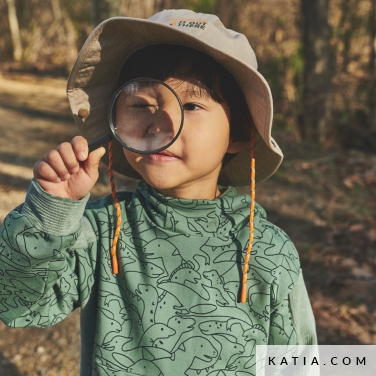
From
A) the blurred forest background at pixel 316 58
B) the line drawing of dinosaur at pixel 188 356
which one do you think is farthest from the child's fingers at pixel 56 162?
the blurred forest background at pixel 316 58

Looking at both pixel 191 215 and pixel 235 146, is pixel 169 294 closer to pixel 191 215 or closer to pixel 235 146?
pixel 191 215

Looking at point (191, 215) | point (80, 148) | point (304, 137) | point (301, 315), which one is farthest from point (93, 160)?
point (304, 137)

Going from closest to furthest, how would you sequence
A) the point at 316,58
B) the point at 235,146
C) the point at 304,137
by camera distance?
the point at 235,146
the point at 316,58
the point at 304,137

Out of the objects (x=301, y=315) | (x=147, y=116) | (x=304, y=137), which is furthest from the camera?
(x=304, y=137)

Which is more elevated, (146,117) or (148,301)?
(146,117)

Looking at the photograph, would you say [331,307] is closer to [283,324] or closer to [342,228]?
[342,228]

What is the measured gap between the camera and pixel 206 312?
1.80m

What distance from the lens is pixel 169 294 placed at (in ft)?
5.90

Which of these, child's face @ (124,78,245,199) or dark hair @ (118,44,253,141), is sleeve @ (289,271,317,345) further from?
dark hair @ (118,44,253,141)

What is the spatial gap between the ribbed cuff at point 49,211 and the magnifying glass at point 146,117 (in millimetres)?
261

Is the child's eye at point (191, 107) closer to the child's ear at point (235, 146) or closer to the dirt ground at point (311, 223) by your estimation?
the child's ear at point (235, 146)

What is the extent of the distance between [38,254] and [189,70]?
85 cm

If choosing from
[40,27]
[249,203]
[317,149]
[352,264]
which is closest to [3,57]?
[40,27]

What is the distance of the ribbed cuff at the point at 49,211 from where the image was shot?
5.02 feet
